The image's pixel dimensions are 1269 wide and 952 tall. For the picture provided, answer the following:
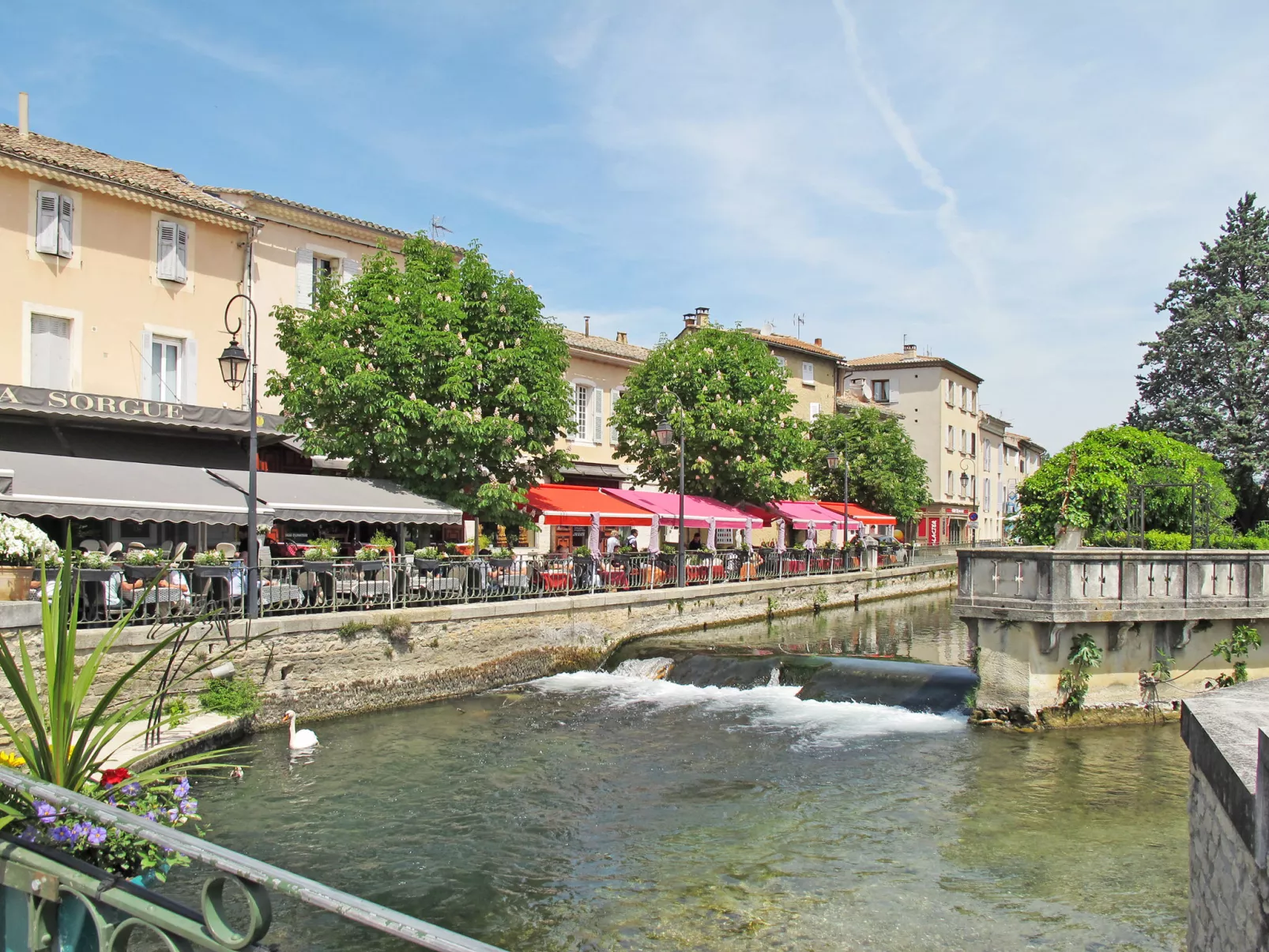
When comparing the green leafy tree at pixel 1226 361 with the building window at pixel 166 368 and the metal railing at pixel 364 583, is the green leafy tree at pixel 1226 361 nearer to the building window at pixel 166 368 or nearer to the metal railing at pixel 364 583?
the metal railing at pixel 364 583

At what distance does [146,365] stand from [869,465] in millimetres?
31596

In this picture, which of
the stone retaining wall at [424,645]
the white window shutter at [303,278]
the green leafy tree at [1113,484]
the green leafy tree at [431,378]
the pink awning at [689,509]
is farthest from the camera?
the pink awning at [689,509]

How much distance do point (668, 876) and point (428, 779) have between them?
4.20m

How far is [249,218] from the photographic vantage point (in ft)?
73.3

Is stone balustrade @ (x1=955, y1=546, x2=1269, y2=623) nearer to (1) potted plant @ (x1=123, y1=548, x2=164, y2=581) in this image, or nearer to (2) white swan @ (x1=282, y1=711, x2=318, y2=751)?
(2) white swan @ (x1=282, y1=711, x2=318, y2=751)

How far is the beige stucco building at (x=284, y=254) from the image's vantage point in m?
23.3

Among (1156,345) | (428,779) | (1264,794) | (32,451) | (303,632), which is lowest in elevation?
(428,779)

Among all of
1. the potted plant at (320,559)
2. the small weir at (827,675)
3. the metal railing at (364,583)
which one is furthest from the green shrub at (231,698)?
the small weir at (827,675)

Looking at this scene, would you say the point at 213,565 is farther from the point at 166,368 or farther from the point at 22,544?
the point at 166,368

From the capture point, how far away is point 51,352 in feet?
63.7

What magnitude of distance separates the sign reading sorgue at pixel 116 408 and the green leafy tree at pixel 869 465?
90.9 feet

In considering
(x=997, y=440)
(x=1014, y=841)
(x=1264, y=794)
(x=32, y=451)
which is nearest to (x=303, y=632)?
(x=32, y=451)

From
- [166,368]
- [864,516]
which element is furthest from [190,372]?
[864,516]

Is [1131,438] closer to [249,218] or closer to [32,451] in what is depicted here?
[249,218]
